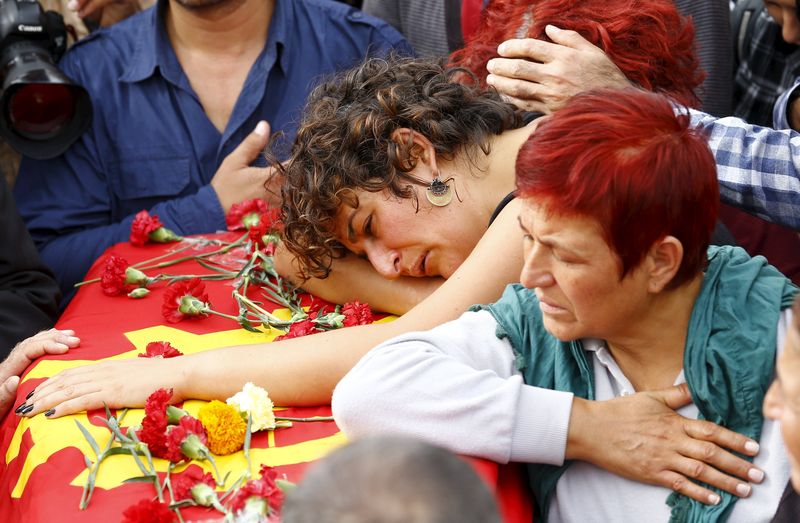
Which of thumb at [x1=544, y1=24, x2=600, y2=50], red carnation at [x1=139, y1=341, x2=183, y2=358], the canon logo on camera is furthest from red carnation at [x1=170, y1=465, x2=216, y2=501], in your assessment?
the canon logo on camera

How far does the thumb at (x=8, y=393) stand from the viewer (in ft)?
7.77

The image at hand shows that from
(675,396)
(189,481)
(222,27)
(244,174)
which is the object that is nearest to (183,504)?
(189,481)

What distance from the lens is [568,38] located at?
241 cm

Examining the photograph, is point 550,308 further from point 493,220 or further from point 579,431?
point 493,220

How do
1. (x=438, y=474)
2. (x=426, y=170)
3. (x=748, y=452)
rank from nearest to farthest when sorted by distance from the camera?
(x=438, y=474), (x=748, y=452), (x=426, y=170)

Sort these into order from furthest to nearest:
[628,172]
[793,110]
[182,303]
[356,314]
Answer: [793,110] → [182,303] → [356,314] → [628,172]

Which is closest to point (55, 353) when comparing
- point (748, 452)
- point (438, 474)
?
point (748, 452)

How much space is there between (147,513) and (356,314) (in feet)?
2.73

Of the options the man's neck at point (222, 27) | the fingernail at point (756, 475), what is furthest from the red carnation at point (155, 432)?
the man's neck at point (222, 27)

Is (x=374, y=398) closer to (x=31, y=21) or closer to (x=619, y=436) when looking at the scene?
(x=619, y=436)

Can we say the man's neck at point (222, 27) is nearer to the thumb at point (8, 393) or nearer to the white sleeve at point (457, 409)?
the thumb at point (8, 393)

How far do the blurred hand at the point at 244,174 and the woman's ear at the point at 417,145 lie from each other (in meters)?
0.91

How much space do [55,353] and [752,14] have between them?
2672mm

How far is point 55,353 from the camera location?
2.40 metres
